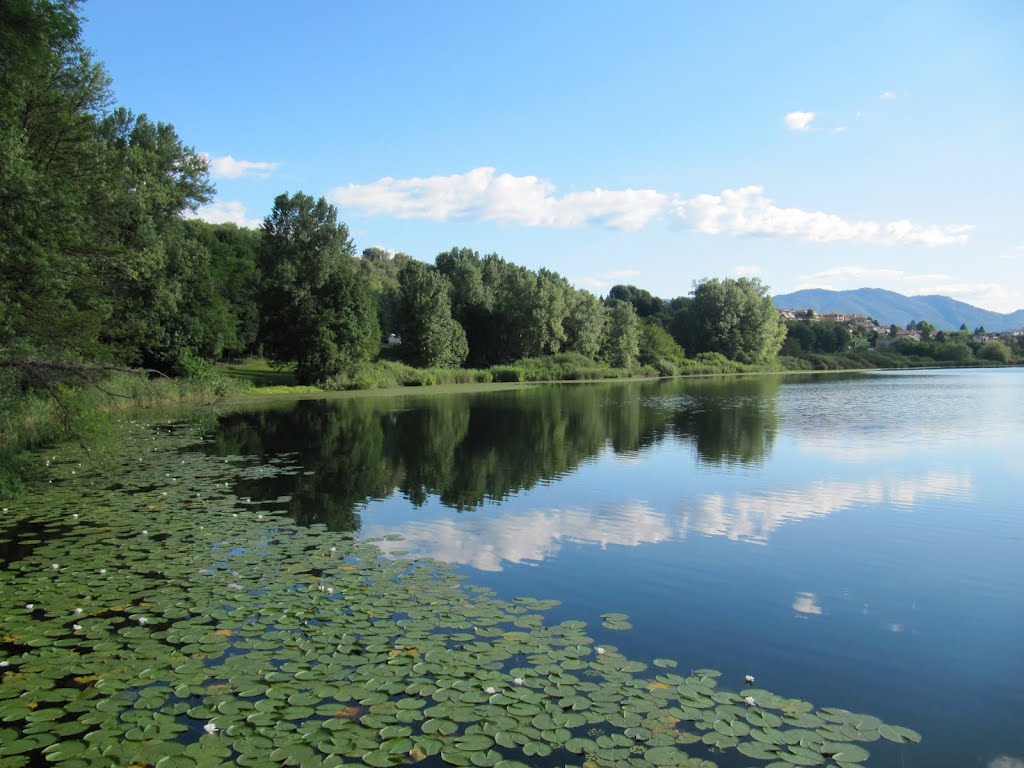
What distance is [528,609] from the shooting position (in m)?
8.22

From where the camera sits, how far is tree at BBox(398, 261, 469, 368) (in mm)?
65750

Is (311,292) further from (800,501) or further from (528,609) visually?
(528,609)

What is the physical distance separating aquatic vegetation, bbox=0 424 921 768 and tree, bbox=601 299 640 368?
79.7 meters

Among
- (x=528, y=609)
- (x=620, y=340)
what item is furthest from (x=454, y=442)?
(x=620, y=340)

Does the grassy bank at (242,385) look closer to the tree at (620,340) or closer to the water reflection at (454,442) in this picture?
the tree at (620,340)

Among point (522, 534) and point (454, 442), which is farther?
point (454, 442)

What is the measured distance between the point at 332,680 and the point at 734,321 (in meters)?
104

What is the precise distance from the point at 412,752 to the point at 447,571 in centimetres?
466

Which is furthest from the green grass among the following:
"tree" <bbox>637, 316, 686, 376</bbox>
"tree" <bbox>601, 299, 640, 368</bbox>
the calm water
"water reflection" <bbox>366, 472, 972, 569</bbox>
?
"tree" <bbox>637, 316, 686, 376</bbox>

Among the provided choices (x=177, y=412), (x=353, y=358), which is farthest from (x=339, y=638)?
(x=353, y=358)

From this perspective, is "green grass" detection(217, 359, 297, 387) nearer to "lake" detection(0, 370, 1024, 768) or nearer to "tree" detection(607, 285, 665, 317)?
"lake" detection(0, 370, 1024, 768)

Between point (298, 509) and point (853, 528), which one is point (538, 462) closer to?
point (298, 509)

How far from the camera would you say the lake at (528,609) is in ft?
17.7

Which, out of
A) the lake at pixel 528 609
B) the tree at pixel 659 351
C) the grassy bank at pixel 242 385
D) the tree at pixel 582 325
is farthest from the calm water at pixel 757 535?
the tree at pixel 659 351
